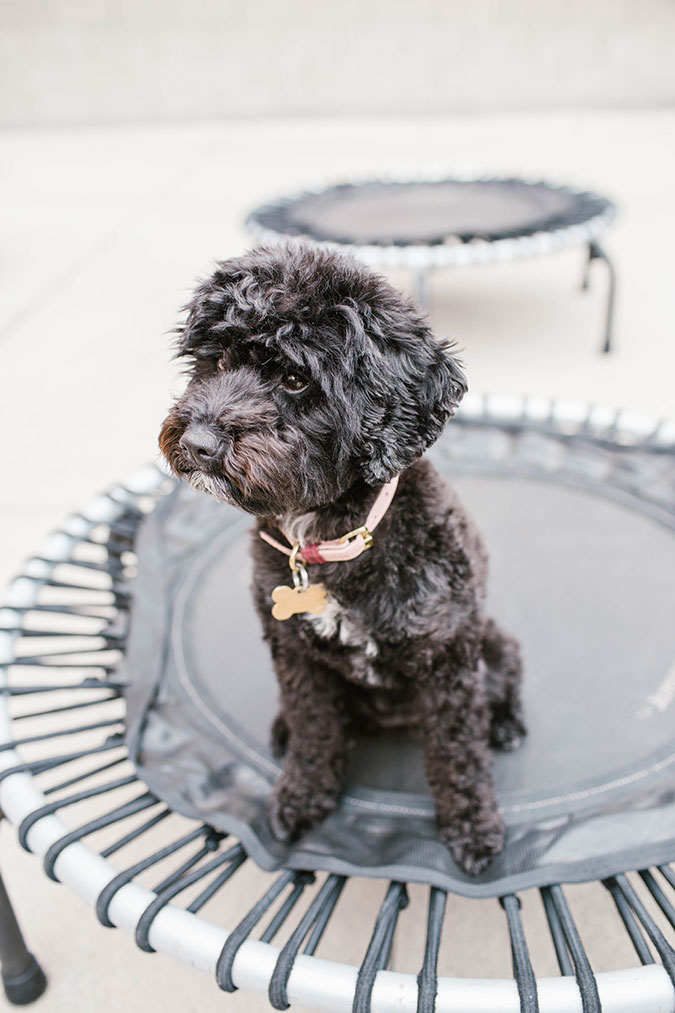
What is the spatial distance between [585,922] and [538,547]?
39.0 inches

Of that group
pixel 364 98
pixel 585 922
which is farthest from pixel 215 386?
pixel 364 98

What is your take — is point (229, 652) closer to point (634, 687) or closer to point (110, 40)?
point (634, 687)

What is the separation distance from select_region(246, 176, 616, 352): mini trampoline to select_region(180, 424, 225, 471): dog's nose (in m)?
2.65

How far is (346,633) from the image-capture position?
136 centimetres

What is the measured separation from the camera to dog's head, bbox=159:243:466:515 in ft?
3.77

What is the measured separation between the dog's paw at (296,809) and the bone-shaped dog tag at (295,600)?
1.39 ft

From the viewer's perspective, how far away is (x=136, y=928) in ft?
4.41

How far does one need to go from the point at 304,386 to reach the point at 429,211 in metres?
3.42

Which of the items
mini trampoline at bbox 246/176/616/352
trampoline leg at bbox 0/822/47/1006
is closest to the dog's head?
trampoline leg at bbox 0/822/47/1006

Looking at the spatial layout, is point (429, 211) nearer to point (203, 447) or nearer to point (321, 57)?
point (203, 447)

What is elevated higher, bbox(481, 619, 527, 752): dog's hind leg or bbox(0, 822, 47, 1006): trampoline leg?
bbox(481, 619, 527, 752): dog's hind leg

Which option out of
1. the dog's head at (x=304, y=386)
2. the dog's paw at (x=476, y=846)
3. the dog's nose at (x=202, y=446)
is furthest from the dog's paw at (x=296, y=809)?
the dog's nose at (x=202, y=446)

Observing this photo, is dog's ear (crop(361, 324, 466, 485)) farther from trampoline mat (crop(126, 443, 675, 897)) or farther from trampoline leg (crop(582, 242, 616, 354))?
trampoline leg (crop(582, 242, 616, 354))

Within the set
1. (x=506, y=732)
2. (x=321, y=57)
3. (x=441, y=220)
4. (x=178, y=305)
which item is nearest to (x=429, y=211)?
(x=441, y=220)
